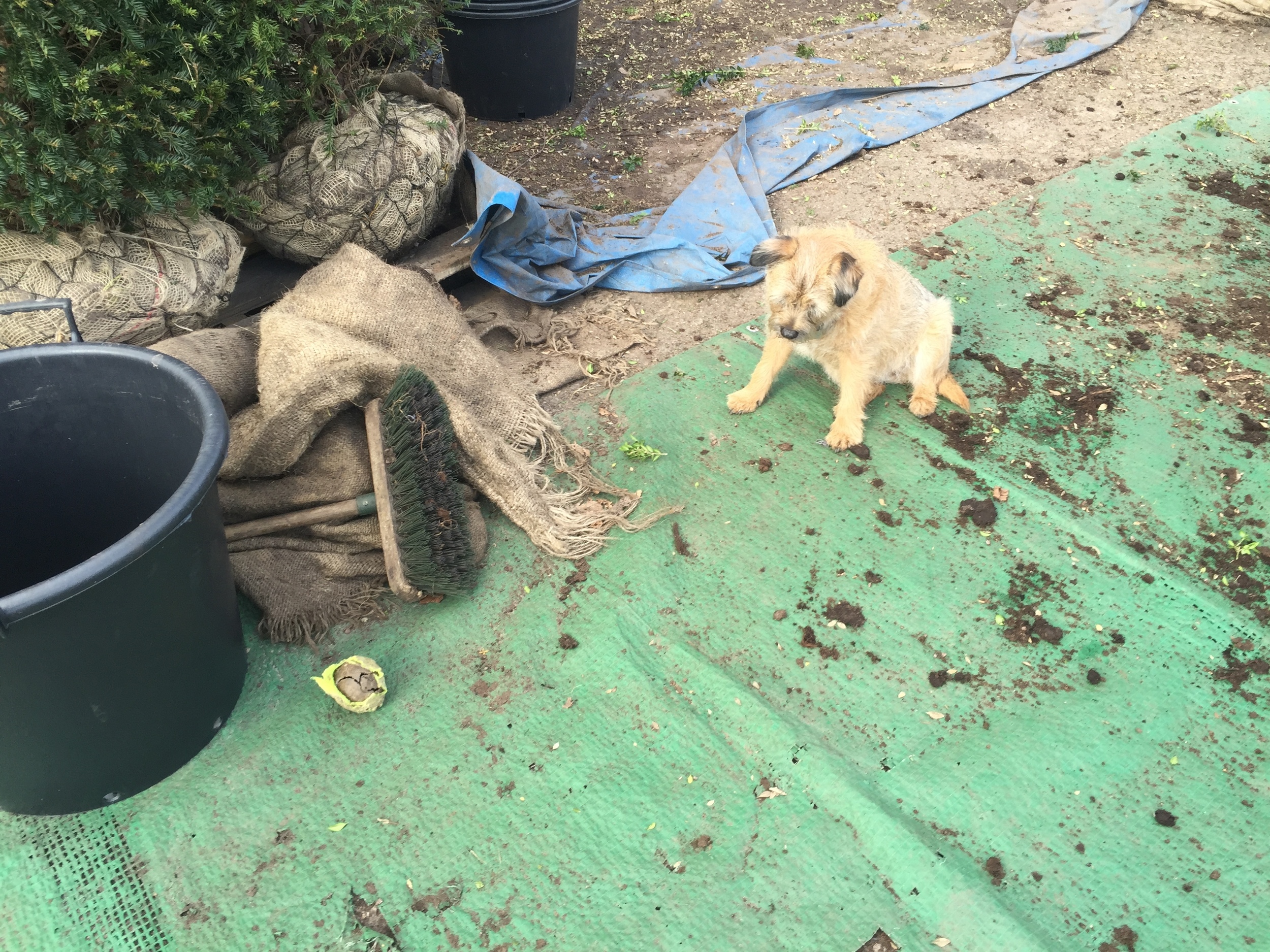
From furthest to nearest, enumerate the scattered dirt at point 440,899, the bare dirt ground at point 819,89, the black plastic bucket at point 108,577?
the bare dirt ground at point 819,89 → the scattered dirt at point 440,899 → the black plastic bucket at point 108,577

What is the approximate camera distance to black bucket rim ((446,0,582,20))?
6.52m

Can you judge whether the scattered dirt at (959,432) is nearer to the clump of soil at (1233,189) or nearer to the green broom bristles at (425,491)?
the green broom bristles at (425,491)

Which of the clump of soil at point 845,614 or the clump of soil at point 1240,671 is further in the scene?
the clump of soil at point 845,614

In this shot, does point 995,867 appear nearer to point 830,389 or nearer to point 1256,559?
point 1256,559

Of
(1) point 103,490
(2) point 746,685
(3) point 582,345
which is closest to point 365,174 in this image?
(3) point 582,345

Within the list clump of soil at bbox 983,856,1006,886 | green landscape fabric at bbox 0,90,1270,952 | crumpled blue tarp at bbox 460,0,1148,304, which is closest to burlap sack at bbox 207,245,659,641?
green landscape fabric at bbox 0,90,1270,952

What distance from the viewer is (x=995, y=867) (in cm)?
268

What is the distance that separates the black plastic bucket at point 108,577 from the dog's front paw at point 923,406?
332 cm

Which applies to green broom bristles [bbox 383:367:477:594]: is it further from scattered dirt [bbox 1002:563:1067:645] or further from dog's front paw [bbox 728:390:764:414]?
scattered dirt [bbox 1002:563:1067:645]

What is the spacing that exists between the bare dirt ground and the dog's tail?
1.25 meters

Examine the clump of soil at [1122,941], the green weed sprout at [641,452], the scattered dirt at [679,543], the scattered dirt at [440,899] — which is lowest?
the scattered dirt at [440,899]

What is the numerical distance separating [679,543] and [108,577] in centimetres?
222

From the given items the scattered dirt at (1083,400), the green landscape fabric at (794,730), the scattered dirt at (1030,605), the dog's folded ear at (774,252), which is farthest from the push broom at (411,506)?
the scattered dirt at (1083,400)

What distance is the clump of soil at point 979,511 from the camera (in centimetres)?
386
